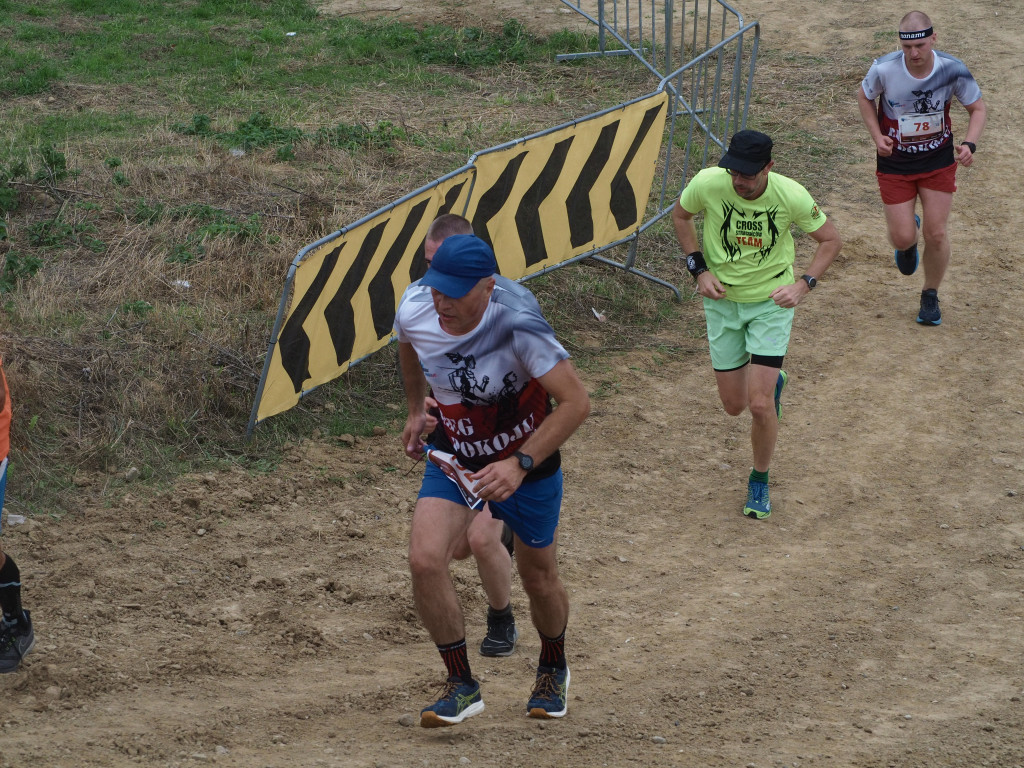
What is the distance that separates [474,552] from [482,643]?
0.66 m

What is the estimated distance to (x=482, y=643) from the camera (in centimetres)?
552

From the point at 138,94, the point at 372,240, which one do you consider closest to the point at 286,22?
the point at 138,94

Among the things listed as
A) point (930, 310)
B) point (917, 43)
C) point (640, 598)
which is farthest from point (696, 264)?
point (930, 310)

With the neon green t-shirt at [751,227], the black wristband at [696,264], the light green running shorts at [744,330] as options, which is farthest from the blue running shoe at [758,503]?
the black wristband at [696,264]

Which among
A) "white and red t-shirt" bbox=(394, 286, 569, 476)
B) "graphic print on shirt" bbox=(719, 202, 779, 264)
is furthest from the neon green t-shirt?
"white and red t-shirt" bbox=(394, 286, 569, 476)

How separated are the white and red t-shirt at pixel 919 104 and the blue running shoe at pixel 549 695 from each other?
5923 millimetres

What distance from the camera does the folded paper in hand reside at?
4473mm

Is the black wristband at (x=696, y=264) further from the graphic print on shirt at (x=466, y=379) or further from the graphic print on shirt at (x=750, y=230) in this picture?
the graphic print on shirt at (x=466, y=379)

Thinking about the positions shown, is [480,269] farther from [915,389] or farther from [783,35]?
[783,35]

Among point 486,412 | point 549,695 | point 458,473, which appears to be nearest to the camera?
point 486,412

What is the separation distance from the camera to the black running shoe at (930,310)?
965 centimetres

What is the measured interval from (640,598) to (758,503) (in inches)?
50.4

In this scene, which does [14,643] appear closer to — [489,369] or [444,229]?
[489,369]

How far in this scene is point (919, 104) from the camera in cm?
881
